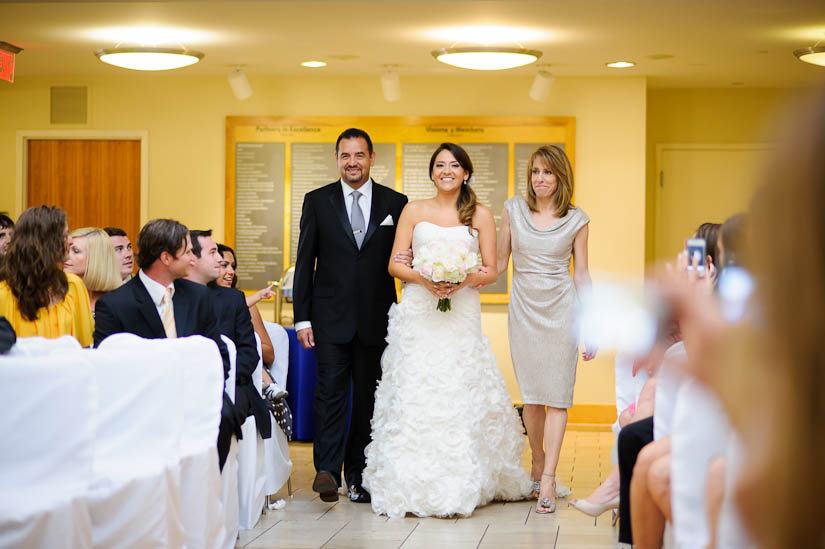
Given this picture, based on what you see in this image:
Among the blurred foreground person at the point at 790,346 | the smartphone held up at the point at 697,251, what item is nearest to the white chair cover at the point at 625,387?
the smartphone held up at the point at 697,251

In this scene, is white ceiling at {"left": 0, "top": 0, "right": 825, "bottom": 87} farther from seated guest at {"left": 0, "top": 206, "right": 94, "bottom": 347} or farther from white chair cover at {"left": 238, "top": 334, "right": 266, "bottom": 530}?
white chair cover at {"left": 238, "top": 334, "right": 266, "bottom": 530}

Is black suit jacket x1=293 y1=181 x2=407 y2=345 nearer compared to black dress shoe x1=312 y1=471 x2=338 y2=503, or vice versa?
black dress shoe x1=312 y1=471 x2=338 y2=503

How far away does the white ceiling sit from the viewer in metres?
5.80

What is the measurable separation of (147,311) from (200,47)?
3.86 metres

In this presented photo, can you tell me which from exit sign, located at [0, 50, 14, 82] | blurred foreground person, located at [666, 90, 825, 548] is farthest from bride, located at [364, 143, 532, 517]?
exit sign, located at [0, 50, 14, 82]

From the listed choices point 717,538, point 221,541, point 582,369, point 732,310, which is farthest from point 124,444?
point 582,369

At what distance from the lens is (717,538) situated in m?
1.88

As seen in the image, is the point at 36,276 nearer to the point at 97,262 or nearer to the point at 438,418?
A: the point at 97,262

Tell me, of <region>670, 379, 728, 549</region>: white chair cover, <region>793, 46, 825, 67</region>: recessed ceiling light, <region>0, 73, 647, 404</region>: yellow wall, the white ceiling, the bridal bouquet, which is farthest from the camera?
<region>0, 73, 647, 404</region>: yellow wall

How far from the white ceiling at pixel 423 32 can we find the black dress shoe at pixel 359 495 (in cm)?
277

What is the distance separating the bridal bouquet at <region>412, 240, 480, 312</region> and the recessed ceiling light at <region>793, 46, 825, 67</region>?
328 cm

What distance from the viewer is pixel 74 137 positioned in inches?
337

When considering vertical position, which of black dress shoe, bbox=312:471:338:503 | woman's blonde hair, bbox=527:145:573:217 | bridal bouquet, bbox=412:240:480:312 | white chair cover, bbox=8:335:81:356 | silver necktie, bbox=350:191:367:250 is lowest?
black dress shoe, bbox=312:471:338:503

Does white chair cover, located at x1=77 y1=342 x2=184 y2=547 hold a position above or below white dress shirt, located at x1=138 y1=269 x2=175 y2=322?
below
